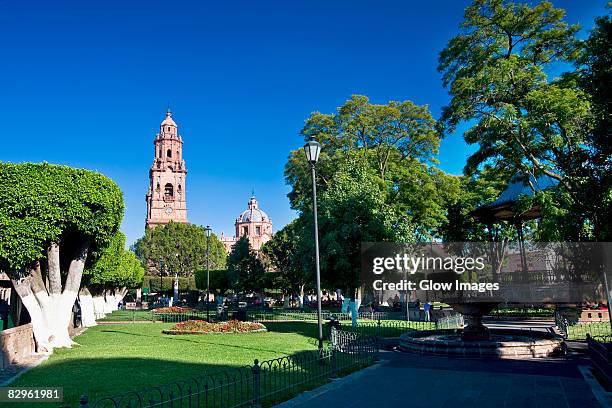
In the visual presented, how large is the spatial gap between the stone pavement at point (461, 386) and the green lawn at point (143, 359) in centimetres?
352

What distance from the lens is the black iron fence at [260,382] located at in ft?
22.8

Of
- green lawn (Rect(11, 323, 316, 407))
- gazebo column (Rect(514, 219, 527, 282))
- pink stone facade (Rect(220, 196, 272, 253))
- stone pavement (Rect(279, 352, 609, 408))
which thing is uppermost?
pink stone facade (Rect(220, 196, 272, 253))

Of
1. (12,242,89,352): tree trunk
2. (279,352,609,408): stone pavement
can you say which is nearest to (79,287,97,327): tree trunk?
(12,242,89,352): tree trunk

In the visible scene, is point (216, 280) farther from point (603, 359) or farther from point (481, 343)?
point (603, 359)

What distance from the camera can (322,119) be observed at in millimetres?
31891

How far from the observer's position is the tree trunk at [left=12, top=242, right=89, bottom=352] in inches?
581

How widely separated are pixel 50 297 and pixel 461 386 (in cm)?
1388

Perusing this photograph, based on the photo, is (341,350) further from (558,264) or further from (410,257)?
(558,264)

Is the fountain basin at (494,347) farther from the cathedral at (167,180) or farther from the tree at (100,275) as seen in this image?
the cathedral at (167,180)

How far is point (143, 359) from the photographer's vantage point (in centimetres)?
1244

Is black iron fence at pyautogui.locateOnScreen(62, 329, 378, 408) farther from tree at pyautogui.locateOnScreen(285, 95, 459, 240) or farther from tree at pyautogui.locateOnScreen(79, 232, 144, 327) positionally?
tree at pyautogui.locateOnScreen(285, 95, 459, 240)

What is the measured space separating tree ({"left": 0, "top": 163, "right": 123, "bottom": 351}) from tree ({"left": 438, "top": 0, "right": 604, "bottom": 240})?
13072 millimetres

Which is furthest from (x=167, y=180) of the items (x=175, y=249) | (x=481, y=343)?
(x=481, y=343)

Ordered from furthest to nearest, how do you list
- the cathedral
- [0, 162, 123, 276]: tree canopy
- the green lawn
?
the cathedral, [0, 162, 123, 276]: tree canopy, the green lawn
